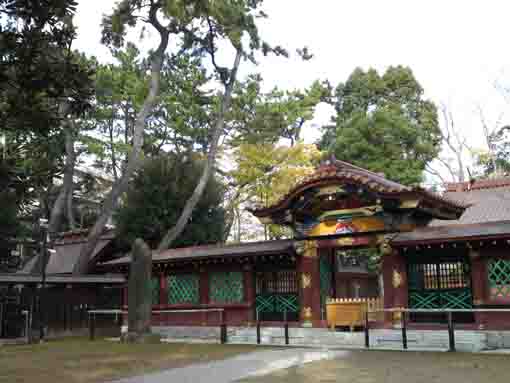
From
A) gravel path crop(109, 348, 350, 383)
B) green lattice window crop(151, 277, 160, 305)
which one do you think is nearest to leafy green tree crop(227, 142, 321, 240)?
green lattice window crop(151, 277, 160, 305)

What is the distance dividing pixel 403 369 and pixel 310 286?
7.65 meters

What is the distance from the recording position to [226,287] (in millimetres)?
20281

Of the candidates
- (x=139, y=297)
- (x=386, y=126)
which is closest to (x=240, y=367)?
(x=139, y=297)

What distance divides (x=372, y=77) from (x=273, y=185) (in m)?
12.2

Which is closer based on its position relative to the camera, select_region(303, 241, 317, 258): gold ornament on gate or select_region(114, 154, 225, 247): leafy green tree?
select_region(303, 241, 317, 258): gold ornament on gate

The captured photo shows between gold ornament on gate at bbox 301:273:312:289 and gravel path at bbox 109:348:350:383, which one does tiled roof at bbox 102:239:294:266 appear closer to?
gold ornament on gate at bbox 301:273:312:289

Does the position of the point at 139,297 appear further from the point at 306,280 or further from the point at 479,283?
the point at 479,283

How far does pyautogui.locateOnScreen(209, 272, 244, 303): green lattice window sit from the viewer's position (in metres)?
20.0

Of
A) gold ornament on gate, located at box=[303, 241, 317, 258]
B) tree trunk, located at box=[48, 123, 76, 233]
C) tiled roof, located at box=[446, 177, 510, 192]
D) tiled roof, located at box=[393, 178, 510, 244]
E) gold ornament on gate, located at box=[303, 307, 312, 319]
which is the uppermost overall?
tree trunk, located at box=[48, 123, 76, 233]

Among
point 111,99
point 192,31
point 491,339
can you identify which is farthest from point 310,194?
point 111,99

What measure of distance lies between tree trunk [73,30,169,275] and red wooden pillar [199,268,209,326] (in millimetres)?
8130

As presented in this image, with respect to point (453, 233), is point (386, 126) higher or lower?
higher

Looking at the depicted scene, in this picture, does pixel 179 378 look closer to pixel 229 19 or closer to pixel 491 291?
pixel 491 291

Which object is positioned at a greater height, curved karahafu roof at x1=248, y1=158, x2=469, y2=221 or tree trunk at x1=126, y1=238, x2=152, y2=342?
curved karahafu roof at x1=248, y1=158, x2=469, y2=221
